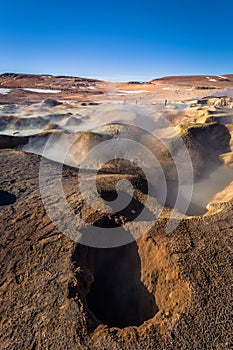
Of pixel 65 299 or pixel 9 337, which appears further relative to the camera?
pixel 65 299

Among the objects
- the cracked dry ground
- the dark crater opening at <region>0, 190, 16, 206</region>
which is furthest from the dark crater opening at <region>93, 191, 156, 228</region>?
the dark crater opening at <region>0, 190, 16, 206</region>

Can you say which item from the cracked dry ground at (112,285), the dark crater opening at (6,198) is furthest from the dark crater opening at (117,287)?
the dark crater opening at (6,198)

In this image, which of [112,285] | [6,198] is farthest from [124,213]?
[6,198]

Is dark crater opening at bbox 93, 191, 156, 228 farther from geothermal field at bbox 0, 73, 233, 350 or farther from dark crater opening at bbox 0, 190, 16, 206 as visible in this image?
dark crater opening at bbox 0, 190, 16, 206

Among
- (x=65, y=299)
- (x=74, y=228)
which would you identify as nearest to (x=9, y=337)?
(x=65, y=299)

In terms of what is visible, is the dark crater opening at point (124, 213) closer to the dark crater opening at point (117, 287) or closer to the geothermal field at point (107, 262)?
the geothermal field at point (107, 262)

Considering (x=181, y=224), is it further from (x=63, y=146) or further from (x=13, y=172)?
(x=63, y=146)
